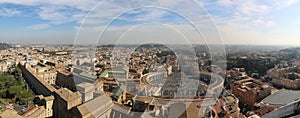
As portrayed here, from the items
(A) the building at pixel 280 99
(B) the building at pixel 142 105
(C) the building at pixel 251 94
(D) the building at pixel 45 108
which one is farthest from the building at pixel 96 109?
(C) the building at pixel 251 94

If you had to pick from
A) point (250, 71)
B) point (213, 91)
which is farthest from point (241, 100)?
point (250, 71)

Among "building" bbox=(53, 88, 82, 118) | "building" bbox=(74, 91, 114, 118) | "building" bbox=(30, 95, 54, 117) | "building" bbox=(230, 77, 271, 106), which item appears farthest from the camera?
"building" bbox=(230, 77, 271, 106)

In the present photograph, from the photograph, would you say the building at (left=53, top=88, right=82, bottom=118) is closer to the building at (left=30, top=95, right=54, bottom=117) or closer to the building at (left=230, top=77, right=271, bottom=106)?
the building at (left=30, top=95, right=54, bottom=117)

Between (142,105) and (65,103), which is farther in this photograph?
(65,103)

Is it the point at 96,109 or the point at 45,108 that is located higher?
the point at 96,109

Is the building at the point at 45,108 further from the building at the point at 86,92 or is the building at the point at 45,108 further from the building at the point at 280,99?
the building at the point at 280,99

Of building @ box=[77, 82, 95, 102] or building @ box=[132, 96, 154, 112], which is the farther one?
building @ box=[77, 82, 95, 102]

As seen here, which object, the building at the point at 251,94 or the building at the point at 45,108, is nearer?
the building at the point at 45,108

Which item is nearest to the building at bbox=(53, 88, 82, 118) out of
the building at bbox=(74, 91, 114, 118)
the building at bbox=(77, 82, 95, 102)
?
the building at bbox=(74, 91, 114, 118)

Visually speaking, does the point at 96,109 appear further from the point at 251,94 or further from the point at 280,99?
the point at 280,99

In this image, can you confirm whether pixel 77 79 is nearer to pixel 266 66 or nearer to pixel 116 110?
pixel 116 110

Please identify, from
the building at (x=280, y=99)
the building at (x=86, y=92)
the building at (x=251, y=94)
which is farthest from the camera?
the building at (x=251, y=94)

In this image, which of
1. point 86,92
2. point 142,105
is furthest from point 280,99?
point 86,92
